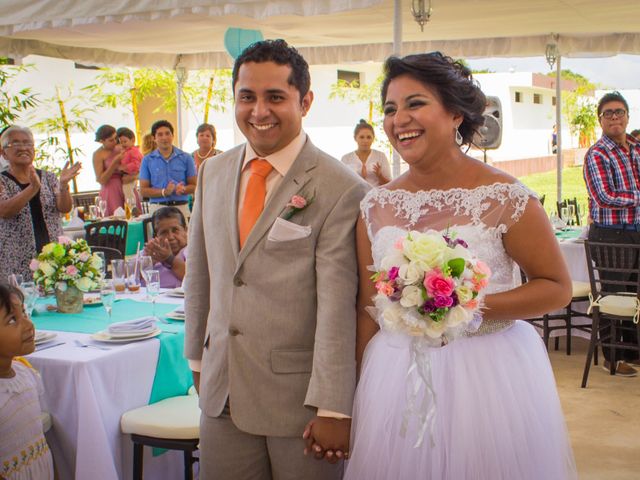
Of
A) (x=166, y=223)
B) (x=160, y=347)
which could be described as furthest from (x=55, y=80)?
(x=160, y=347)

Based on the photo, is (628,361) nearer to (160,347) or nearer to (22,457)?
(160,347)

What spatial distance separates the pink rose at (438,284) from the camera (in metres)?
2.22

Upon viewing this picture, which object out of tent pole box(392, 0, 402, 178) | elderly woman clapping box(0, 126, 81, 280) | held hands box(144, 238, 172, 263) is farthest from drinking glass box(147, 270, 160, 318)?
tent pole box(392, 0, 402, 178)

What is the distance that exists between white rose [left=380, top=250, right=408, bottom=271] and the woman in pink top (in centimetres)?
848

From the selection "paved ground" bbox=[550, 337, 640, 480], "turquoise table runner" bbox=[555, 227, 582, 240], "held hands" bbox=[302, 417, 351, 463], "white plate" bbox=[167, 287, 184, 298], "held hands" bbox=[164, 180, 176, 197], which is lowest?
"paved ground" bbox=[550, 337, 640, 480]

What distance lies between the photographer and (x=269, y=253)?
2.49 meters

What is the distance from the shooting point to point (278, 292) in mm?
2477

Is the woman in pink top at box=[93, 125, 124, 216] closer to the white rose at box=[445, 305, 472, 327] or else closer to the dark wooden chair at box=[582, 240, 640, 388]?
the dark wooden chair at box=[582, 240, 640, 388]

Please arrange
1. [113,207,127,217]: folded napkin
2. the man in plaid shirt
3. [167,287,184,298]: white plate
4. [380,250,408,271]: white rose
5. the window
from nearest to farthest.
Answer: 1. [380,250,408,271]: white rose
2. [167,287,184,298]: white plate
3. the man in plaid shirt
4. [113,207,127,217]: folded napkin
5. the window

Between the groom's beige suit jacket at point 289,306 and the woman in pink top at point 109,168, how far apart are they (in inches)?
320

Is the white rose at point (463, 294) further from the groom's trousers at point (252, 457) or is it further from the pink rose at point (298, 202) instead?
the groom's trousers at point (252, 457)

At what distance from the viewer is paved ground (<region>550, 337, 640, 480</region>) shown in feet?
16.4

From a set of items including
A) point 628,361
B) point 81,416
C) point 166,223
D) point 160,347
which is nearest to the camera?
point 81,416

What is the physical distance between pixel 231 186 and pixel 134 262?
2.37 metres
